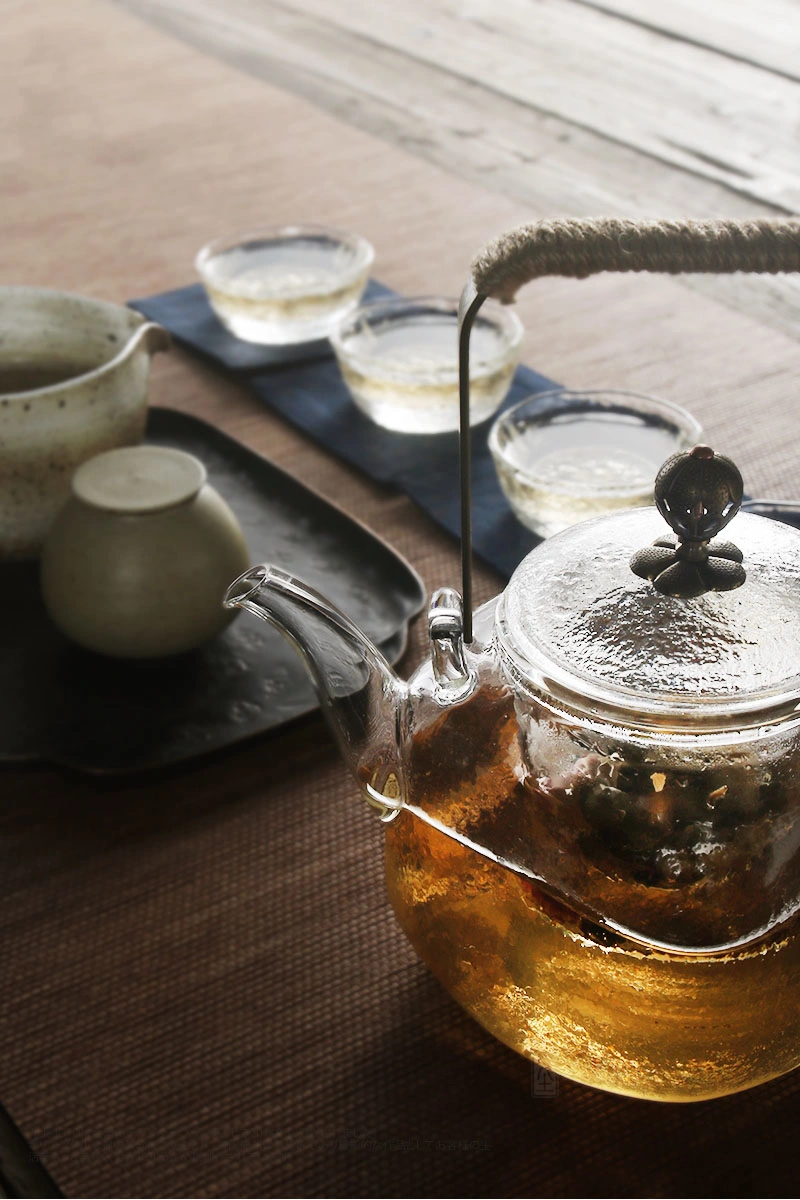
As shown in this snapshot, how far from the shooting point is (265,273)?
931mm

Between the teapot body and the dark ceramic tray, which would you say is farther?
the dark ceramic tray

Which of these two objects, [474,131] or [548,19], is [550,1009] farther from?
[548,19]

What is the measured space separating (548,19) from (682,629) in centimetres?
184

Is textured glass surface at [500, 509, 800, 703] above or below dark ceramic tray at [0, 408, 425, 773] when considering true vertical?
above

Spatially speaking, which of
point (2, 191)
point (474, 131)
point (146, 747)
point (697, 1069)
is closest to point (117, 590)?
point (146, 747)

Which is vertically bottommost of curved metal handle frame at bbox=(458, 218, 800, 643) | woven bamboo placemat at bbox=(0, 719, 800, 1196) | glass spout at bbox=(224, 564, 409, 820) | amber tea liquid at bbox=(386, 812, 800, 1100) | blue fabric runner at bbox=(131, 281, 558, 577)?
woven bamboo placemat at bbox=(0, 719, 800, 1196)

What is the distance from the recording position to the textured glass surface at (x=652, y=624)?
0.33 meters

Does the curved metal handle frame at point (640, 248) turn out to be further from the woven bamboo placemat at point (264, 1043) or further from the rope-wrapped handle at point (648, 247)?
the woven bamboo placemat at point (264, 1043)

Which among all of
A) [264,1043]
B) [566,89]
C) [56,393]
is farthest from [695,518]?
[566,89]

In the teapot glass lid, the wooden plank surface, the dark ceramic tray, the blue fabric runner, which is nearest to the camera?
the teapot glass lid

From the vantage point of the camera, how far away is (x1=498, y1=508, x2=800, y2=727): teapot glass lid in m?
0.32

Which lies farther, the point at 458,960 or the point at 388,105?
the point at 388,105

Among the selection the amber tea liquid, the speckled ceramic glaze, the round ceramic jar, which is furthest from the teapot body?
the speckled ceramic glaze

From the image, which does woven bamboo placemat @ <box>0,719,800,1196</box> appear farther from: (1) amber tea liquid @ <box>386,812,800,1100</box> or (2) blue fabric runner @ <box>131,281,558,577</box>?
(2) blue fabric runner @ <box>131,281,558,577</box>
